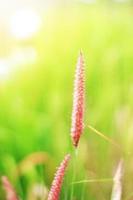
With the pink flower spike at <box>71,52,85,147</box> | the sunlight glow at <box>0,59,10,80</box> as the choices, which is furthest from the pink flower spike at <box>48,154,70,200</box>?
the sunlight glow at <box>0,59,10,80</box>

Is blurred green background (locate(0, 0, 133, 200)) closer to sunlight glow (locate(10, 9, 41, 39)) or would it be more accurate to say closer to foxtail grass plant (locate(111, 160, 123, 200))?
sunlight glow (locate(10, 9, 41, 39))

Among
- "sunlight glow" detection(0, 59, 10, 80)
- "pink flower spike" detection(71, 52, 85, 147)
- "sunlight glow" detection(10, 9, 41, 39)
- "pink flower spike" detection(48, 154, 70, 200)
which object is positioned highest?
"pink flower spike" detection(71, 52, 85, 147)

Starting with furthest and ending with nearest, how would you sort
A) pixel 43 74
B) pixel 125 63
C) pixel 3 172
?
1. pixel 43 74
2. pixel 125 63
3. pixel 3 172

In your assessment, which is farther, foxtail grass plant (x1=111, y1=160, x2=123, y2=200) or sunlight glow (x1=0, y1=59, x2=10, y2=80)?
sunlight glow (x1=0, y1=59, x2=10, y2=80)

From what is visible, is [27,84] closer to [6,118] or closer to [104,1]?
[6,118]

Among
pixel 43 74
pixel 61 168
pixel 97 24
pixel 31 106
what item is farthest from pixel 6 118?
pixel 61 168

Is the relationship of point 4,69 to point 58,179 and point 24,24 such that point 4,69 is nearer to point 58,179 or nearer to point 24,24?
point 24,24

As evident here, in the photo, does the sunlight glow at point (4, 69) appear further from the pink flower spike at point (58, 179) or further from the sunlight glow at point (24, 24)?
the pink flower spike at point (58, 179)

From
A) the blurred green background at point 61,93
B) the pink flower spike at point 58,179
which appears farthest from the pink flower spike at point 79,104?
the blurred green background at point 61,93
